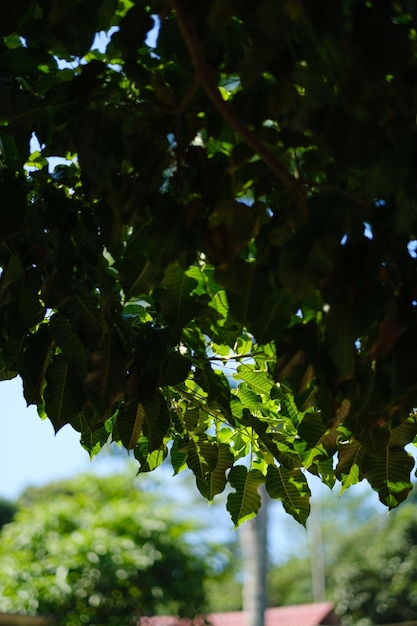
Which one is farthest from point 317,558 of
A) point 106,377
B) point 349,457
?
point 106,377

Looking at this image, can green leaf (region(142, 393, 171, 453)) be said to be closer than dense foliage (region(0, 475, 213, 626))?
Yes

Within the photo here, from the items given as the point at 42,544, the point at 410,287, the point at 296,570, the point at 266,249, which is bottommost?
the point at 410,287

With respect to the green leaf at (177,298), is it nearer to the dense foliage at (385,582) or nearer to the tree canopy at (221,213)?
the tree canopy at (221,213)

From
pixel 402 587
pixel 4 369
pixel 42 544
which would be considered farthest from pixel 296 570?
pixel 4 369

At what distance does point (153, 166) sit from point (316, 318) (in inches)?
16.3

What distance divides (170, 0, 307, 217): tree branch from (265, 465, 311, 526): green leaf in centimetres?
91

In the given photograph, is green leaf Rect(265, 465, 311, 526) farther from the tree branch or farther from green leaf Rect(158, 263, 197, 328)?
the tree branch

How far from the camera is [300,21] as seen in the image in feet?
4.89

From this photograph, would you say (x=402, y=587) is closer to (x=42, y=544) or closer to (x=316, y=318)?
(x=42, y=544)

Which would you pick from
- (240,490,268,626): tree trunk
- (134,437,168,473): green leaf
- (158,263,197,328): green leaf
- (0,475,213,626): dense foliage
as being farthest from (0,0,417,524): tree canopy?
(240,490,268,626): tree trunk

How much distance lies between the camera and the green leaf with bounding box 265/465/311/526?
227 centimetres

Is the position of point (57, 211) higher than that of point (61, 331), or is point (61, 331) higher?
point (57, 211)

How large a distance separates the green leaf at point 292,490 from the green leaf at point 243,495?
4 cm

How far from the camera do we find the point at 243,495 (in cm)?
229
